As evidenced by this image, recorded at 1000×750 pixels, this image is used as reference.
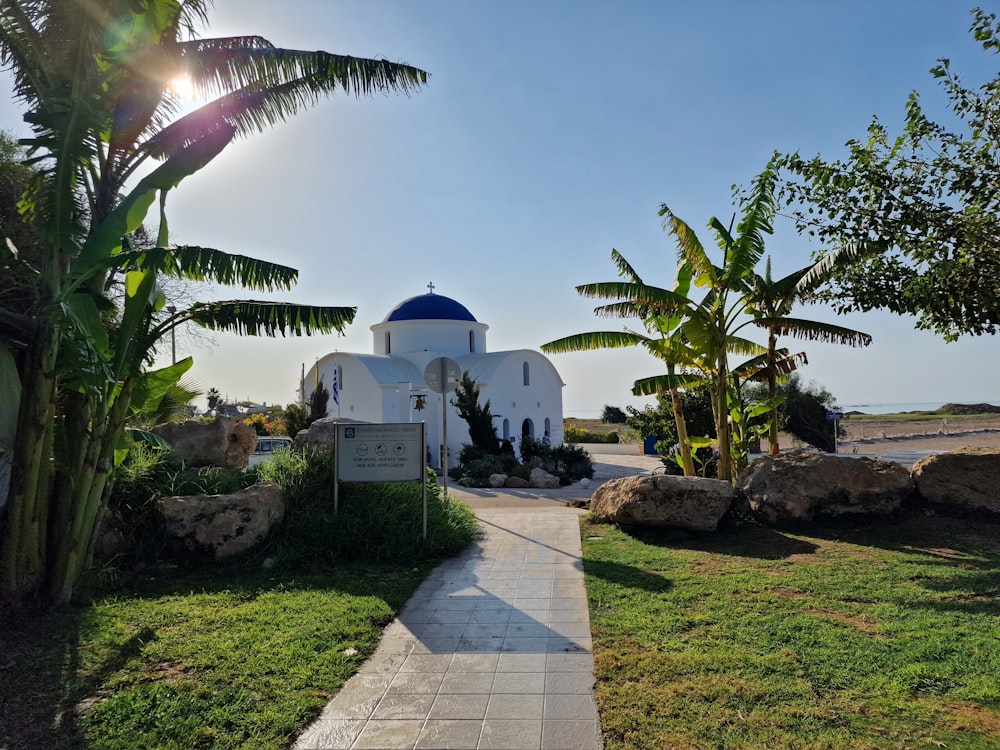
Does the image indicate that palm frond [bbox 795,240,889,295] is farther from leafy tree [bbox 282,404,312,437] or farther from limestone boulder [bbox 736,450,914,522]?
leafy tree [bbox 282,404,312,437]

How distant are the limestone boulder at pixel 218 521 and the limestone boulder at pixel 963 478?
9515 mm

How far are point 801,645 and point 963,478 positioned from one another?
6.64 meters

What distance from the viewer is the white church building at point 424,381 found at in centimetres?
2938

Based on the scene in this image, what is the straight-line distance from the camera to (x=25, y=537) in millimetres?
6184

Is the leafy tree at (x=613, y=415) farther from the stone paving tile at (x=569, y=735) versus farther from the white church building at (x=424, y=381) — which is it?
the stone paving tile at (x=569, y=735)

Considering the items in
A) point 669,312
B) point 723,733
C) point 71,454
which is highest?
Answer: point 669,312

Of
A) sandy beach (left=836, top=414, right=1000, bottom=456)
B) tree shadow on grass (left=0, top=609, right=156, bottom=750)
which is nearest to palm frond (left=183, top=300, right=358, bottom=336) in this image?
tree shadow on grass (left=0, top=609, right=156, bottom=750)

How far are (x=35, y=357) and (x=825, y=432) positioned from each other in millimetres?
28638

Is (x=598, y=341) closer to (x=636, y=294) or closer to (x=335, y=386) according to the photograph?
(x=636, y=294)

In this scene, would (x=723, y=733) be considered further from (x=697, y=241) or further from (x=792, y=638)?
(x=697, y=241)

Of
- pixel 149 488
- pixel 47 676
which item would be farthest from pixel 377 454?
pixel 47 676

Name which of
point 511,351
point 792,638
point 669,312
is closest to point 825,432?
point 511,351

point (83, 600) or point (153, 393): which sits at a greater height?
point (153, 393)

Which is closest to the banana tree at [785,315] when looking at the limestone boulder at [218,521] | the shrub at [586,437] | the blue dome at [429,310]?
the limestone boulder at [218,521]
